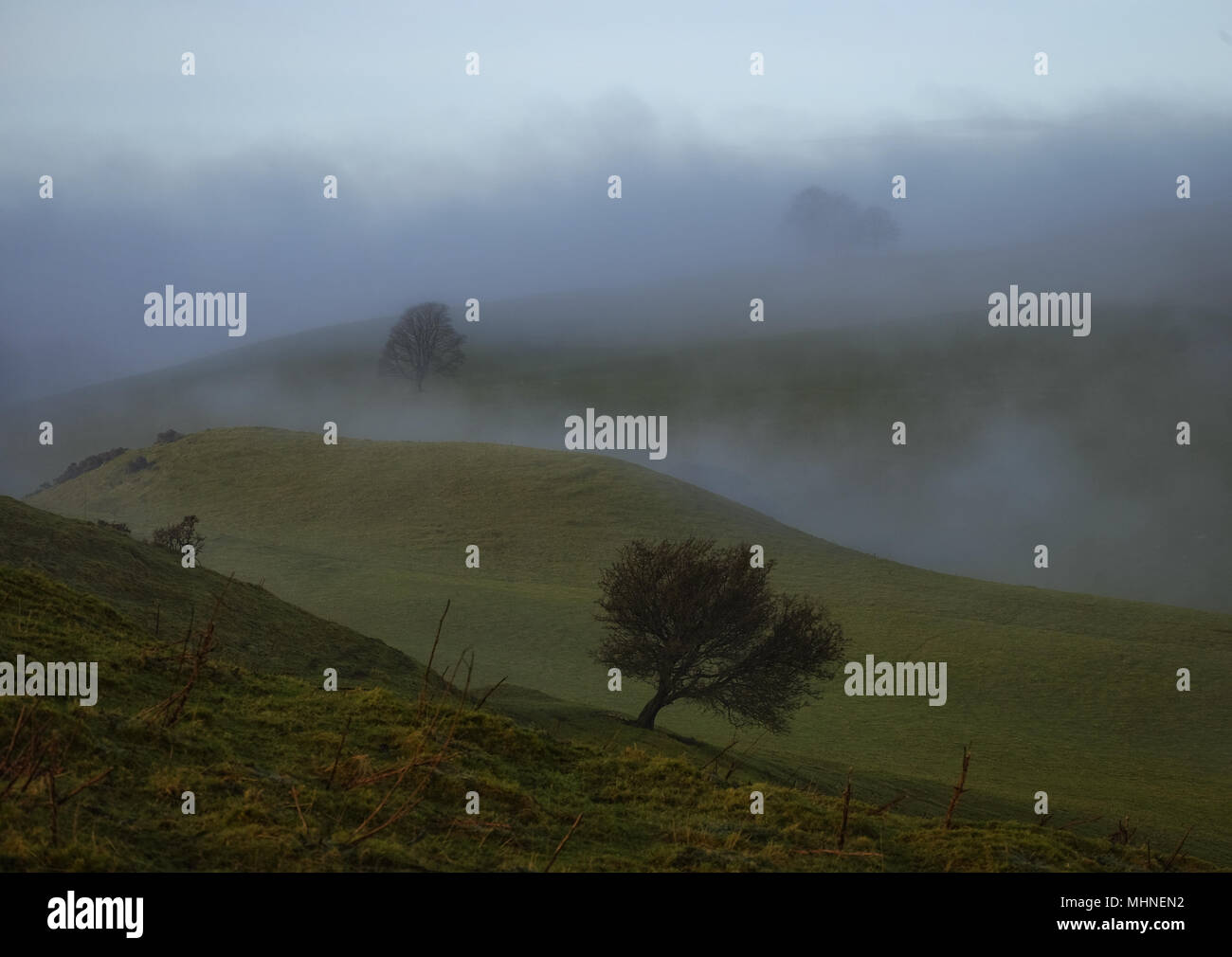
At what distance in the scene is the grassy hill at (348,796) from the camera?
31.7 ft

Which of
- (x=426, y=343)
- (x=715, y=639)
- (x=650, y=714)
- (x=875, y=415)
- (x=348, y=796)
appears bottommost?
(x=650, y=714)

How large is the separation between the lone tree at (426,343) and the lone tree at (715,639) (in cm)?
11444

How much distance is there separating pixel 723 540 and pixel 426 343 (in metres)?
79.4

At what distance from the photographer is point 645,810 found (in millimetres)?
14539

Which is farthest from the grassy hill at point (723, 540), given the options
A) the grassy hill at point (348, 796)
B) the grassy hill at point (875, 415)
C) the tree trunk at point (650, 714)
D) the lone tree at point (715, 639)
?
the grassy hill at point (875, 415)

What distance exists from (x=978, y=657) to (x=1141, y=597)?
165ft

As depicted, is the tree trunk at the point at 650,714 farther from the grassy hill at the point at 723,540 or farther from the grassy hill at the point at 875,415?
the grassy hill at the point at 875,415

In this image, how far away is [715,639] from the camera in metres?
30.5

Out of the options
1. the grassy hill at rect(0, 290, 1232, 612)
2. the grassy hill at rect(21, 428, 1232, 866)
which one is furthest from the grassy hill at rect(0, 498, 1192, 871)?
the grassy hill at rect(0, 290, 1232, 612)

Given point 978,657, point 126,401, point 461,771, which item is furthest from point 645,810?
point 126,401

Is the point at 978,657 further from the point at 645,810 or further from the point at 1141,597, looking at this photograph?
the point at 1141,597

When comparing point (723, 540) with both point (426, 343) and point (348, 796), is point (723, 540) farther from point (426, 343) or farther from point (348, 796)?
point (426, 343)

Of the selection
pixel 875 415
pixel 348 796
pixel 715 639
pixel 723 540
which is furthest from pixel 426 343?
pixel 348 796
